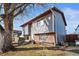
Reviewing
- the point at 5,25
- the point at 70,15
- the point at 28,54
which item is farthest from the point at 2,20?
the point at 70,15

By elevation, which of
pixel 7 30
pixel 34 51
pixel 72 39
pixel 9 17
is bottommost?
pixel 34 51

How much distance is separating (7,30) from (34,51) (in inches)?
16.1

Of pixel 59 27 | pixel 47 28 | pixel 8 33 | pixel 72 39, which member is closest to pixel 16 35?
pixel 8 33

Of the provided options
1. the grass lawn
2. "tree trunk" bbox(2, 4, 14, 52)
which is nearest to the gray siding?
the grass lawn

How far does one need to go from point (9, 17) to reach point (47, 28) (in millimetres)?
475

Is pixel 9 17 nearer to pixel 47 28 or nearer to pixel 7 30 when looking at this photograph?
pixel 7 30

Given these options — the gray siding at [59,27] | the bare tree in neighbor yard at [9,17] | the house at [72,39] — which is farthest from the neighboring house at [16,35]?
the house at [72,39]

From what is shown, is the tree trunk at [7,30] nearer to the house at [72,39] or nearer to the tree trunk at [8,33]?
the tree trunk at [8,33]

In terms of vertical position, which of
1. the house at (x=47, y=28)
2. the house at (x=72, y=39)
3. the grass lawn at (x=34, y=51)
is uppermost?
the house at (x=47, y=28)

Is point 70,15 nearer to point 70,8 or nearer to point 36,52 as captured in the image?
point 70,8

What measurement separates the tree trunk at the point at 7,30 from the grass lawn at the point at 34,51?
0.23 ft

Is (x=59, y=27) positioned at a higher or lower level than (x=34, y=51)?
higher

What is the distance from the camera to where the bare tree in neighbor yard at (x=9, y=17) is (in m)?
2.94

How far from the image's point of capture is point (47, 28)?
2.91m
